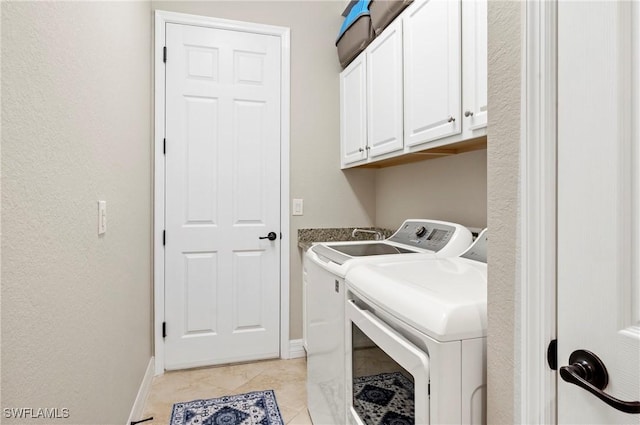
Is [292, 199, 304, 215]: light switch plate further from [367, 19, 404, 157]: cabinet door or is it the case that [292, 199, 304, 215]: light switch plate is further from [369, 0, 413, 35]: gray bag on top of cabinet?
[369, 0, 413, 35]: gray bag on top of cabinet

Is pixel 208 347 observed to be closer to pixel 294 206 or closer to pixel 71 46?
pixel 294 206

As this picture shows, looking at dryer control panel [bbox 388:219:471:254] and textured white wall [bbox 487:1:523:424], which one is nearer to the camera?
textured white wall [bbox 487:1:523:424]

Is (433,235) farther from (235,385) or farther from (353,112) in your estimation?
(235,385)

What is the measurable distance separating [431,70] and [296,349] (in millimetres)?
2066

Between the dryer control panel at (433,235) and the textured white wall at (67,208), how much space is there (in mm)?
1430

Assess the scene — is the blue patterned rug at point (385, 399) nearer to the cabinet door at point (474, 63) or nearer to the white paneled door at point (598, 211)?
the white paneled door at point (598, 211)

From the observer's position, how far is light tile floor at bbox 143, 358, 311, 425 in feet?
6.25

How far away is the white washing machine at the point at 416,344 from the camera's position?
0.77m

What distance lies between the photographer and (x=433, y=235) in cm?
179

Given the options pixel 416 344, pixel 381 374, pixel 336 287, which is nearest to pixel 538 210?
pixel 416 344

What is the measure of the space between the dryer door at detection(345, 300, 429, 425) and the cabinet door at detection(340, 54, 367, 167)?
4.48 feet

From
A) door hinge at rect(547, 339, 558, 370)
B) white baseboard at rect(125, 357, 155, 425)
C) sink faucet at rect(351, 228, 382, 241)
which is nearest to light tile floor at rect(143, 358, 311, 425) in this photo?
white baseboard at rect(125, 357, 155, 425)

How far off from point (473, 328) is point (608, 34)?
612 millimetres

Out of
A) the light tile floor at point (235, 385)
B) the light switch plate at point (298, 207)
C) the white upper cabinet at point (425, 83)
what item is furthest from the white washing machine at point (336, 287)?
the light switch plate at point (298, 207)
